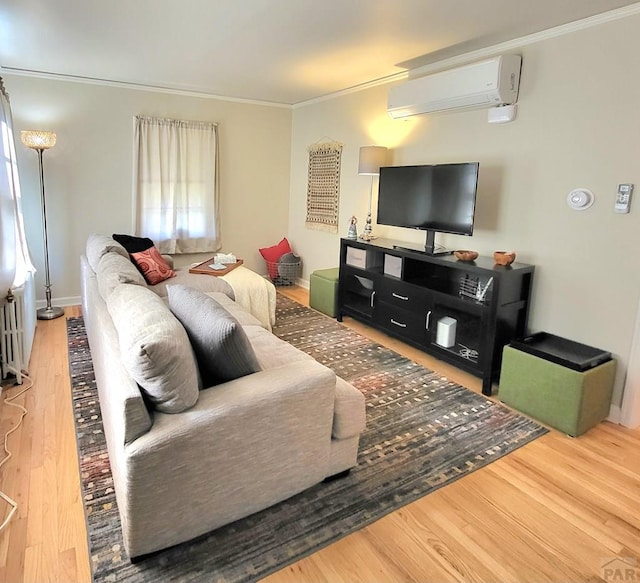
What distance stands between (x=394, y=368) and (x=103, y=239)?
2.64 meters

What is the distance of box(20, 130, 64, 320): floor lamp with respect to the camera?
410 cm

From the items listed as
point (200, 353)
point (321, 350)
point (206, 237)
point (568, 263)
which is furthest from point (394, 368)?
point (206, 237)

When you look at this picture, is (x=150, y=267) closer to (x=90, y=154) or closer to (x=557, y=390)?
(x=90, y=154)

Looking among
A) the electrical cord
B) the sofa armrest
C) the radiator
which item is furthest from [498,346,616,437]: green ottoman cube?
the radiator

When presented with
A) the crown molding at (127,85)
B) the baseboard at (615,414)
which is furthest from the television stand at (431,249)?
the crown molding at (127,85)

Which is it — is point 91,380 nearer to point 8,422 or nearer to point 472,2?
point 8,422

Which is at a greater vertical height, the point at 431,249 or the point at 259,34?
the point at 259,34

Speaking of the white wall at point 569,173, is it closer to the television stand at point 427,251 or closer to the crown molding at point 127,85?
the television stand at point 427,251

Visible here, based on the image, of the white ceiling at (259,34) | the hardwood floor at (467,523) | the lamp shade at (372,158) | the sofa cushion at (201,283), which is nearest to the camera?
the hardwood floor at (467,523)

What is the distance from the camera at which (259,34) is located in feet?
10.3

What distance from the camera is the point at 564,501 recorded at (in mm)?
2109

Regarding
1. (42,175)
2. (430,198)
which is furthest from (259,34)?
(42,175)

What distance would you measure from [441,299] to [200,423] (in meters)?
2.30

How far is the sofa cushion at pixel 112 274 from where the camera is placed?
250 centimetres
